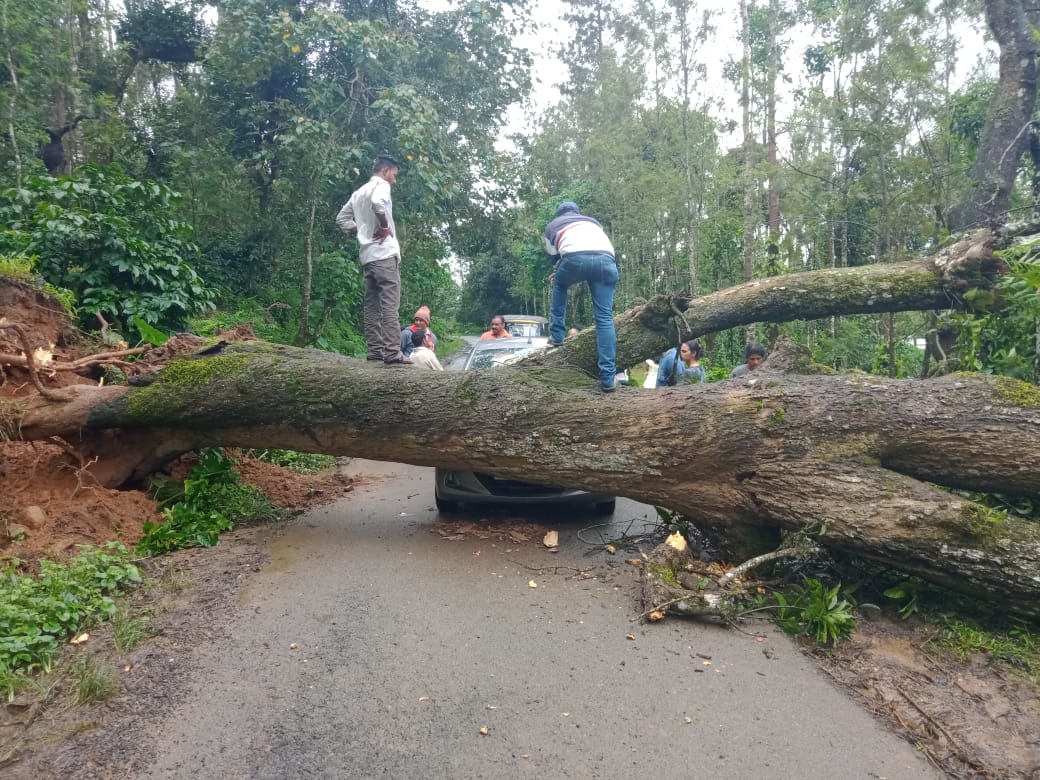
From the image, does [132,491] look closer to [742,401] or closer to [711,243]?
[742,401]

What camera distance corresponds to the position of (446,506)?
6.50 meters

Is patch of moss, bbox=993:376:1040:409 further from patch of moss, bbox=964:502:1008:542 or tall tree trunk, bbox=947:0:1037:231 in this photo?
tall tree trunk, bbox=947:0:1037:231

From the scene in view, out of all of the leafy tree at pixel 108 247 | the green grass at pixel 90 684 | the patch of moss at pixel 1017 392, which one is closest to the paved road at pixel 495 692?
the green grass at pixel 90 684

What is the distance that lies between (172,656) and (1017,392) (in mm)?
5424

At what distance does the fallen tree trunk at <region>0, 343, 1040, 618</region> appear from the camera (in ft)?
13.2

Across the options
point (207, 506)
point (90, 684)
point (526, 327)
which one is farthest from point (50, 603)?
point (526, 327)

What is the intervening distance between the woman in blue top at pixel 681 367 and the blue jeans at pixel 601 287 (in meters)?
2.75

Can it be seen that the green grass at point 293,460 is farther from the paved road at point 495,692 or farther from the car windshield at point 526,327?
the car windshield at point 526,327

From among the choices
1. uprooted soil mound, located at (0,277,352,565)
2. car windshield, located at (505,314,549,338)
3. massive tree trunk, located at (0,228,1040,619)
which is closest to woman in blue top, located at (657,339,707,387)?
massive tree trunk, located at (0,228,1040,619)

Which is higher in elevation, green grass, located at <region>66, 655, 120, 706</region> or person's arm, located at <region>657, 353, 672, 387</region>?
person's arm, located at <region>657, 353, 672, 387</region>

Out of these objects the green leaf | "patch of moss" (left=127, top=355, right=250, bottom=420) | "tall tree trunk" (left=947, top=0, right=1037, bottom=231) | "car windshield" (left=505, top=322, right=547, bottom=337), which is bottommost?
"patch of moss" (left=127, top=355, right=250, bottom=420)

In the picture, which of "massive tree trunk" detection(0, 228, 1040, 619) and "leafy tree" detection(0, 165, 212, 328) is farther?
"leafy tree" detection(0, 165, 212, 328)

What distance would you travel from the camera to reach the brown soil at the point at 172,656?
9.12 feet

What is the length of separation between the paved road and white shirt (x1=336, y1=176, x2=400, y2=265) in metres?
2.85
